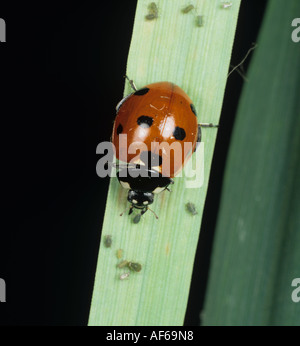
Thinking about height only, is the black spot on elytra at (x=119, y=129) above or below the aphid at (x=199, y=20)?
below

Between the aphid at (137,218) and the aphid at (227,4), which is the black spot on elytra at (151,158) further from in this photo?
the aphid at (227,4)

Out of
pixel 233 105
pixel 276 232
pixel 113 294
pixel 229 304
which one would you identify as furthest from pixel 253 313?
pixel 233 105

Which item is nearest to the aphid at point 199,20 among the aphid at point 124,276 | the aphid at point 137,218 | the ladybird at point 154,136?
the ladybird at point 154,136

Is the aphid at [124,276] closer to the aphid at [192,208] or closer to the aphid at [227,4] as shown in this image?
the aphid at [192,208]

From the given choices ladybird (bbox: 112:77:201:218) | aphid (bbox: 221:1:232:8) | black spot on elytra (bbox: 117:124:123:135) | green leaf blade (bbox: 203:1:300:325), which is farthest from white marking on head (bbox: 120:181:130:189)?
aphid (bbox: 221:1:232:8)

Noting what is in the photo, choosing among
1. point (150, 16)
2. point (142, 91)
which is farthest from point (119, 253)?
point (150, 16)

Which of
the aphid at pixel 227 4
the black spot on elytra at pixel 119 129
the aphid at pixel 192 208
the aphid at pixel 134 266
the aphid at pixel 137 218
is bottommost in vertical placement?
the aphid at pixel 134 266

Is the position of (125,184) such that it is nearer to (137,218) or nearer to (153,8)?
(137,218)
